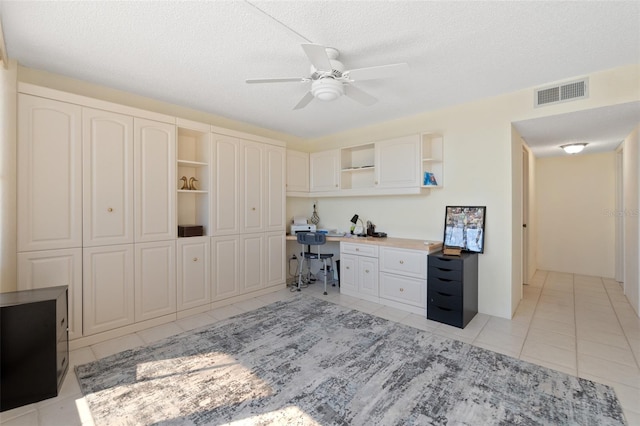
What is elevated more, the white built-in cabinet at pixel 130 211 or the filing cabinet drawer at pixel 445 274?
the white built-in cabinet at pixel 130 211

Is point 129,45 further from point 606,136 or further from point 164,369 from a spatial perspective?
point 606,136

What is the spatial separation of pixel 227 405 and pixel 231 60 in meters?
2.78

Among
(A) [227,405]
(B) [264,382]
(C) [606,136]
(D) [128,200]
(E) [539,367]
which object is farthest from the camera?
(C) [606,136]

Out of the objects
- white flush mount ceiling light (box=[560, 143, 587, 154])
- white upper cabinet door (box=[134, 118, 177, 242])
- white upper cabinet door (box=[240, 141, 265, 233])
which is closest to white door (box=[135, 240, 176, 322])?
white upper cabinet door (box=[134, 118, 177, 242])

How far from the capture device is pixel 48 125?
2598 mm

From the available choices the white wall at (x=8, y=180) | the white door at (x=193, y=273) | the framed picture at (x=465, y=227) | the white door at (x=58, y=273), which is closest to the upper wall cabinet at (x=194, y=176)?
the white door at (x=193, y=273)

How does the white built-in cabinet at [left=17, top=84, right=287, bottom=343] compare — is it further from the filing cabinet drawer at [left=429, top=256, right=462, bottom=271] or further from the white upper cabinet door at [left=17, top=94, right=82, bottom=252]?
the filing cabinet drawer at [left=429, top=256, right=462, bottom=271]

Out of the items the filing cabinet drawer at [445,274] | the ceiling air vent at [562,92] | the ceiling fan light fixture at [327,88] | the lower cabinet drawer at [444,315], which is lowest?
the lower cabinet drawer at [444,315]

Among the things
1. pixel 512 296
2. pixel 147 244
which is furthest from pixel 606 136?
pixel 147 244

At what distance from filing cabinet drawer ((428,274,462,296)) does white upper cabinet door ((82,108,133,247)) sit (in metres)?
3.46

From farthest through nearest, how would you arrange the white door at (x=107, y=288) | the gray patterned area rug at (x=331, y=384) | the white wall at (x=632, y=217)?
the white wall at (x=632, y=217)
the white door at (x=107, y=288)
the gray patterned area rug at (x=331, y=384)

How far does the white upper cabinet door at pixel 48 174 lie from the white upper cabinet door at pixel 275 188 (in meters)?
2.27

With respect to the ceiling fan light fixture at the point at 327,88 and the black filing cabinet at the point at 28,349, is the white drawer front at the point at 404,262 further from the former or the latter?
the black filing cabinet at the point at 28,349

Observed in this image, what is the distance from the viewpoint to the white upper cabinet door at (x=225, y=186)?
379 cm
